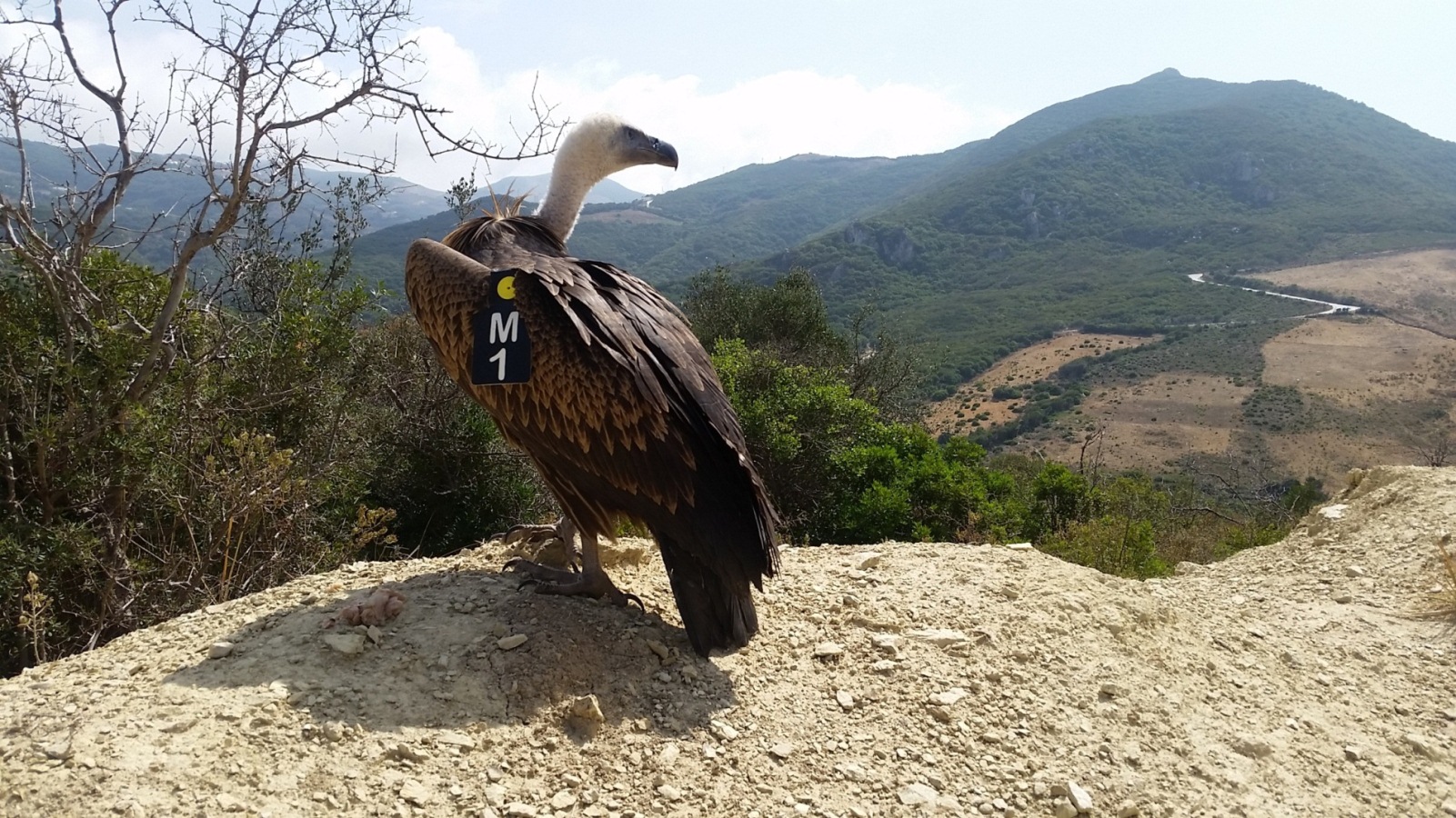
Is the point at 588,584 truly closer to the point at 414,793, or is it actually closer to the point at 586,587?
the point at 586,587

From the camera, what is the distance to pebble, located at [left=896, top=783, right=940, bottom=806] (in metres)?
3.09

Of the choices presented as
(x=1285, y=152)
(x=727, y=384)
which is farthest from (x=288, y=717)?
(x=1285, y=152)

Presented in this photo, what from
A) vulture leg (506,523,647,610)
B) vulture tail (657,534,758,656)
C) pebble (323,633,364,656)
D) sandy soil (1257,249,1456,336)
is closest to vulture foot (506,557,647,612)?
vulture leg (506,523,647,610)

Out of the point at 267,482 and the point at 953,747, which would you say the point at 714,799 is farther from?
the point at 267,482

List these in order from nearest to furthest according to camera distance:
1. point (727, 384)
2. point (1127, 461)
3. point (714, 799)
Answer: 1. point (714, 799)
2. point (727, 384)
3. point (1127, 461)

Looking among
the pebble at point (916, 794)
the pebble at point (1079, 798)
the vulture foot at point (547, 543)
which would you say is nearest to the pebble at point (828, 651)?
the pebble at point (916, 794)

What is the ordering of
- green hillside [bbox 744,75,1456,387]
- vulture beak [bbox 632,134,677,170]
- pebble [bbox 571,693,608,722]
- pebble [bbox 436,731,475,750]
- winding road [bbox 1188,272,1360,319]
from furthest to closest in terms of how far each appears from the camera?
green hillside [bbox 744,75,1456,387] → winding road [bbox 1188,272,1360,319] → vulture beak [bbox 632,134,677,170] → pebble [bbox 571,693,608,722] → pebble [bbox 436,731,475,750]

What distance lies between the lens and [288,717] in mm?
3035

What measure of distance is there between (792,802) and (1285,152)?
426 ft

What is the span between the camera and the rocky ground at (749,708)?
285 centimetres

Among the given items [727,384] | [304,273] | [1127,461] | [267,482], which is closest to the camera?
[267,482]

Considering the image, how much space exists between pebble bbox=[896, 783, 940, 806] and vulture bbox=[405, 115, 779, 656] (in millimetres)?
1107

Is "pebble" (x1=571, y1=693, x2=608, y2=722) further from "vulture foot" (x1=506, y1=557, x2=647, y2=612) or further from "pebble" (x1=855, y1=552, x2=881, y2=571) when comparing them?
"pebble" (x1=855, y1=552, x2=881, y2=571)

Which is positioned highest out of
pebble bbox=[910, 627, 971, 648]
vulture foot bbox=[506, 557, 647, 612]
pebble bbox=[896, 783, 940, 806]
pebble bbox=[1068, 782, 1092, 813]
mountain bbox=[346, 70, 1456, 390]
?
mountain bbox=[346, 70, 1456, 390]
